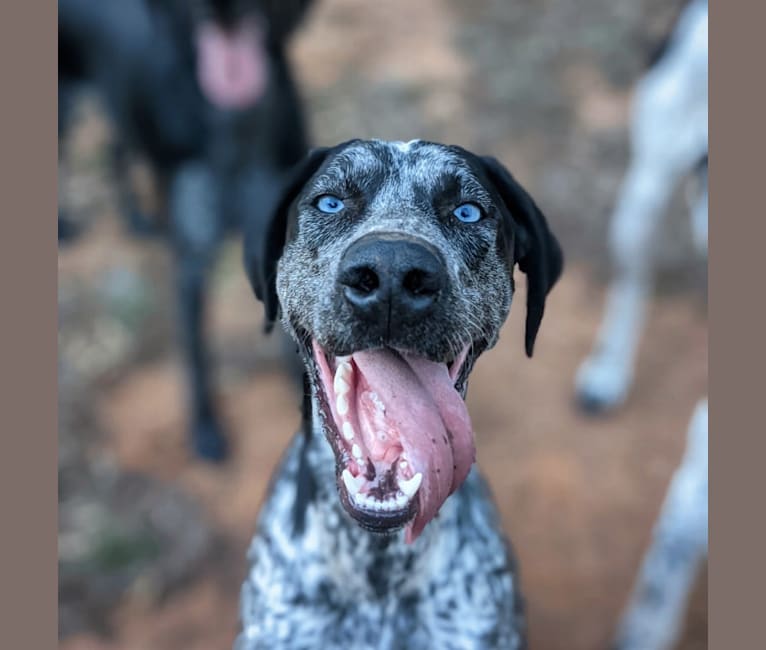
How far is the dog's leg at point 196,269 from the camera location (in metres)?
4.58

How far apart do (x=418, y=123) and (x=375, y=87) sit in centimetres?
72

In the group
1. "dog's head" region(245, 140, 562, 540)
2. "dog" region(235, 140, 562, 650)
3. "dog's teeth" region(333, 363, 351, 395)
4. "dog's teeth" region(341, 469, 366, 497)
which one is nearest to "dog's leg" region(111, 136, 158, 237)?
"dog" region(235, 140, 562, 650)

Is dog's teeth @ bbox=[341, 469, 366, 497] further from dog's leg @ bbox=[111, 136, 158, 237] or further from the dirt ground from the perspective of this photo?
dog's leg @ bbox=[111, 136, 158, 237]

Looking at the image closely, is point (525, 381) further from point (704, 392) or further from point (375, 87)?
point (375, 87)

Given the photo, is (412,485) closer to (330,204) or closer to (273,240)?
(330,204)

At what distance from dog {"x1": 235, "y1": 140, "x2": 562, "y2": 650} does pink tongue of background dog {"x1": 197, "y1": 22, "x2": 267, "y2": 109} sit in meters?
1.64

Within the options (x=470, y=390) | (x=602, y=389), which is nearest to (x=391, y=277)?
(x=470, y=390)

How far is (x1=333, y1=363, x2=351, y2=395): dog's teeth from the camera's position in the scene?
219cm

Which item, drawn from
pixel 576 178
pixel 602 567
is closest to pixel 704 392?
pixel 602 567

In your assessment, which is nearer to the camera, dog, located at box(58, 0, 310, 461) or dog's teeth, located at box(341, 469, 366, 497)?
dog's teeth, located at box(341, 469, 366, 497)

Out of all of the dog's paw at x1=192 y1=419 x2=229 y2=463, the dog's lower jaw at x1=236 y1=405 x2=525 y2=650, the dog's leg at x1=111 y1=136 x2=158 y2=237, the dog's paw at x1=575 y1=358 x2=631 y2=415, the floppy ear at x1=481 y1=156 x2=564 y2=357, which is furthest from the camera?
the dog's leg at x1=111 y1=136 x2=158 y2=237

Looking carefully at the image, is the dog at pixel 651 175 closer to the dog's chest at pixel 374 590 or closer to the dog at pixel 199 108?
the dog at pixel 199 108

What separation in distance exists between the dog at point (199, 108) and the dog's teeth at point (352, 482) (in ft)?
7.14

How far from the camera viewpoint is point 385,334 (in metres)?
2.00
